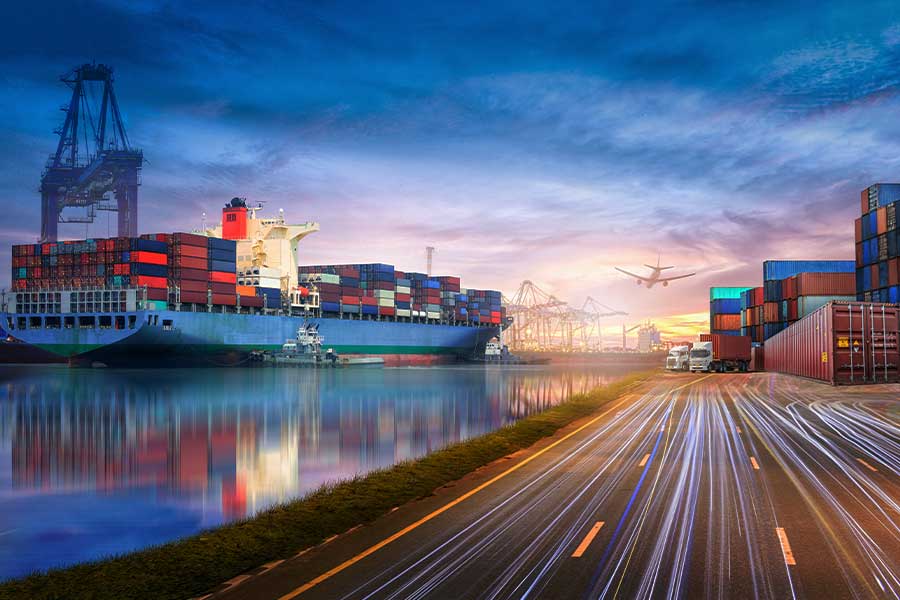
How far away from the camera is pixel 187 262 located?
9344 centimetres

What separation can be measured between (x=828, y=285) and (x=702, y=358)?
50.0 feet

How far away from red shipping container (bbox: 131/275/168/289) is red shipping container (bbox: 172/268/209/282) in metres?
1.56

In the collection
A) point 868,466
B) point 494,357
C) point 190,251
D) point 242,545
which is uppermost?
point 190,251

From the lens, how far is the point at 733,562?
33.5 feet

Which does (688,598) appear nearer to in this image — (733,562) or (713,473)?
(733,562)

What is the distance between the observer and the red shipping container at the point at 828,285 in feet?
259

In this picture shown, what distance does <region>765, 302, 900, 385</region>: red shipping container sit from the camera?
50416 millimetres

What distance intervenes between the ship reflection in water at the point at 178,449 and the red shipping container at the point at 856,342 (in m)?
19.9

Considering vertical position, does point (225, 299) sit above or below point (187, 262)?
below

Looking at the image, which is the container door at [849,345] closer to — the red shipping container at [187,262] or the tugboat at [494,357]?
the red shipping container at [187,262]

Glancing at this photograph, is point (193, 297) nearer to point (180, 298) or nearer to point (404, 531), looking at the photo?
point (180, 298)

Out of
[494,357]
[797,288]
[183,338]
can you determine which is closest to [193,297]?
[183,338]

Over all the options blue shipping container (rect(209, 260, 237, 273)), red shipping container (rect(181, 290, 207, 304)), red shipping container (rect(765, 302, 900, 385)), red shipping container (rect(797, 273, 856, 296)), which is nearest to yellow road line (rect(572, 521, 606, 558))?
red shipping container (rect(765, 302, 900, 385))

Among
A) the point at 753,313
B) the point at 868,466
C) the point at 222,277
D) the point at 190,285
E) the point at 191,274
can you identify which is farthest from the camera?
the point at 753,313
